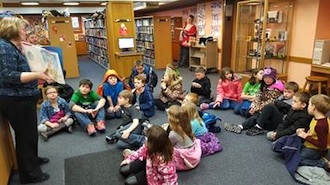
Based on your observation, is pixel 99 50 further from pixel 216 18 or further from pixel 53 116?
pixel 53 116

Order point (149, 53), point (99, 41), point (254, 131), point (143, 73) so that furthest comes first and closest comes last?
point (99, 41) → point (149, 53) → point (143, 73) → point (254, 131)

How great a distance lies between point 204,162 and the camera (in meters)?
2.56

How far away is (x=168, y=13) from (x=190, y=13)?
2327 millimetres

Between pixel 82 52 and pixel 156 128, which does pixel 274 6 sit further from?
pixel 82 52

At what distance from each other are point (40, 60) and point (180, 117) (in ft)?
4.16

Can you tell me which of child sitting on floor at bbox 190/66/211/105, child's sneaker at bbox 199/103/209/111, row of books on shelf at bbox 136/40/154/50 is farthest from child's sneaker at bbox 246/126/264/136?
row of books on shelf at bbox 136/40/154/50

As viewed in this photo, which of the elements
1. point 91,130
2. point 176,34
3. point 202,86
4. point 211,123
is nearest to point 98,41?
point 176,34

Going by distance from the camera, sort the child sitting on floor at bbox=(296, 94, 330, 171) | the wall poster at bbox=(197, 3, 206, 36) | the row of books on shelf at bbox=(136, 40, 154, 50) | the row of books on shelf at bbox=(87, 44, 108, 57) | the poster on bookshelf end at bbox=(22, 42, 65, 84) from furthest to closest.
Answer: the row of books on shelf at bbox=(87, 44, 108, 57), the row of books on shelf at bbox=(136, 40, 154, 50), the wall poster at bbox=(197, 3, 206, 36), the child sitting on floor at bbox=(296, 94, 330, 171), the poster on bookshelf end at bbox=(22, 42, 65, 84)

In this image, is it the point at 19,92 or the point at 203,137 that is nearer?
the point at 19,92

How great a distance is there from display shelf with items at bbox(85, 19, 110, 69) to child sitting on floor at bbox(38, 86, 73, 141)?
15.1ft

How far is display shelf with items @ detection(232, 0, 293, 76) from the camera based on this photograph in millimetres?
4906

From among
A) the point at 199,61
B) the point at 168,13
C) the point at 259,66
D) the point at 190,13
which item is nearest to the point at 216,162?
the point at 259,66

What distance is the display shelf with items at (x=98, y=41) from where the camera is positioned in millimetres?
8375

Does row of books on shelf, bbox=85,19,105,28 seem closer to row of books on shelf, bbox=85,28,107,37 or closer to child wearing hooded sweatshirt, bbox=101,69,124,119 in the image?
row of books on shelf, bbox=85,28,107,37
